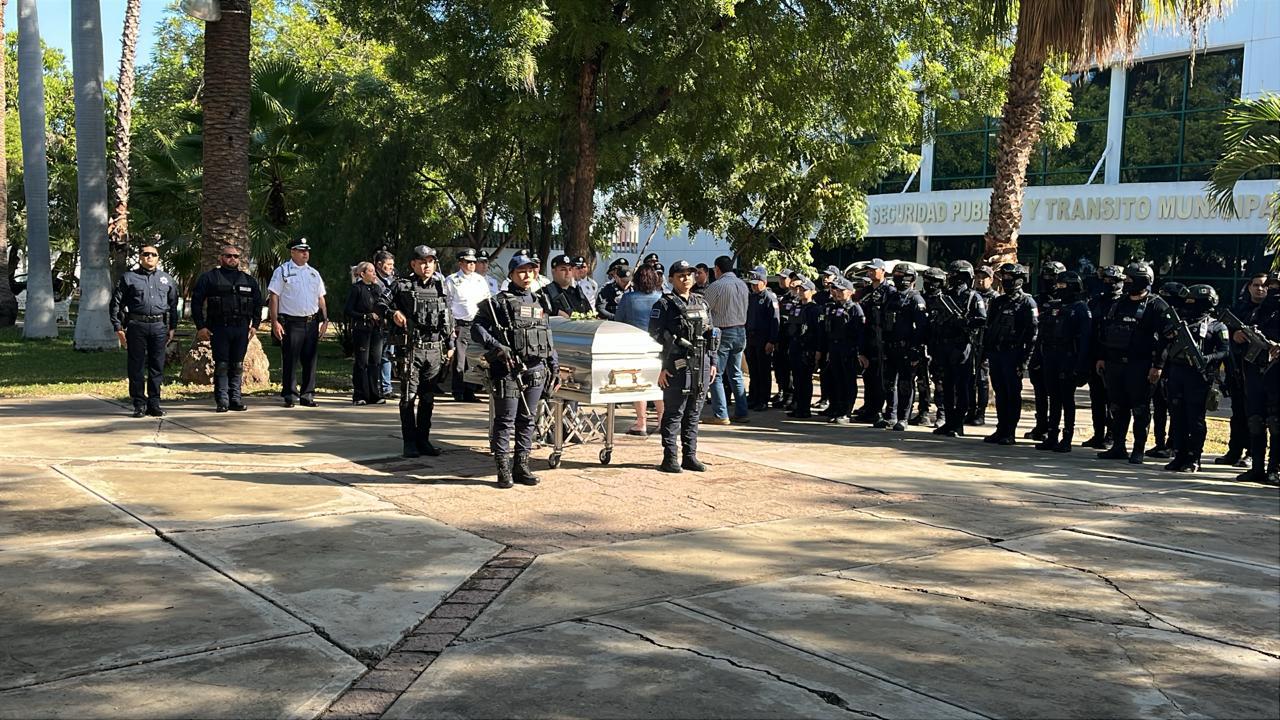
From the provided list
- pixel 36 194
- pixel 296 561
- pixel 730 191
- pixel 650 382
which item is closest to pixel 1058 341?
pixel 650 382

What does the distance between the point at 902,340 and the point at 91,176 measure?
1414cm

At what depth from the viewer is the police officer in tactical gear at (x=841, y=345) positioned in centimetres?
1357

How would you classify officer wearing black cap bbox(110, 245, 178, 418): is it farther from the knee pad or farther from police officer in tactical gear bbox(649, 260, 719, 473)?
the knee pad

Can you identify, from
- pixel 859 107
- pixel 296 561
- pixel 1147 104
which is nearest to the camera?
pixel 296 561

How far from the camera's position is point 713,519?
26.2 ft

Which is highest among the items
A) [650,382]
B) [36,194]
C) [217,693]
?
[36,194]

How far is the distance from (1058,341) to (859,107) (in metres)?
7.22

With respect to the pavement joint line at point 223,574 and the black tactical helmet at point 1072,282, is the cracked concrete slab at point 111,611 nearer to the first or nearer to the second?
the pavement joint line at point 223,574

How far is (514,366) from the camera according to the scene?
8.76 meters

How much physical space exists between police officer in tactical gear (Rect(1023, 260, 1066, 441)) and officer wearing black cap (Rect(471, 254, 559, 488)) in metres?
5.81

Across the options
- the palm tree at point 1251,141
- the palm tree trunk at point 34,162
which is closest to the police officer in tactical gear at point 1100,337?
the palm tree at point 1251,141

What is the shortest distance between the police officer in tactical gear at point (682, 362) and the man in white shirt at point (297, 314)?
17.1 ft

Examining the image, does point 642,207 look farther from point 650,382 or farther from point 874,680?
point 874,680

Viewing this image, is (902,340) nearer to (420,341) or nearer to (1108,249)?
(420,341)
